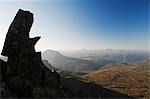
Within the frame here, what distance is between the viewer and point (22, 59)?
85.6ft

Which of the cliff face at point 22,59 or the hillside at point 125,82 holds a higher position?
the cliff face at point 22,59

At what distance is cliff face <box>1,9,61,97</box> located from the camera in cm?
2395

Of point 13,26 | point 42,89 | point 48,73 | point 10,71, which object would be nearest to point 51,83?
point 48,73

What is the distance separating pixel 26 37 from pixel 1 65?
4.73 m

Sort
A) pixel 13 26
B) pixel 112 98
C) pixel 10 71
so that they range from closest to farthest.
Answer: pixel 10 71 → pixel 13 26 → pixel 112 98

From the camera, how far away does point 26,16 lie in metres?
27.0

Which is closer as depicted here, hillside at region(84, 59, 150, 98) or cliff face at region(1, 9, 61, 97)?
cliff face at region(1, 9, 61, 97)

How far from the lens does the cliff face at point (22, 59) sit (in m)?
24.0

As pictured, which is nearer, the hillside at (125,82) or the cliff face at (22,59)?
the cliff face at (22,59)

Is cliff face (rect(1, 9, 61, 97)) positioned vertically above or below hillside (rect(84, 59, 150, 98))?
above

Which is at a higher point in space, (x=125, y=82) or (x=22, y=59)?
(x=22, y=59)

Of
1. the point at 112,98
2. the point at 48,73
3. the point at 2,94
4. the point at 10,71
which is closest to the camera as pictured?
the point at 2,94

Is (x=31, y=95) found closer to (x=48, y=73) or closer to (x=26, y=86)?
(x=26, y=86)

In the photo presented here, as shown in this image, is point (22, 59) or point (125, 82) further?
point (125, 82)
